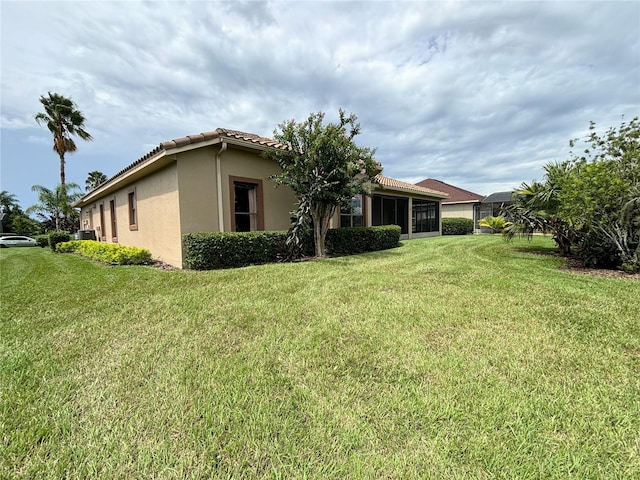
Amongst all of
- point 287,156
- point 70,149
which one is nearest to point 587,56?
point 287,156

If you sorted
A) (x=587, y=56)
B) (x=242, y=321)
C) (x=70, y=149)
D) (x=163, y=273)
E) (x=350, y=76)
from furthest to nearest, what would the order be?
(x=70, y=149) → (x=350, y=76) → (x=587, y=56) → (x=163, y=273) → (x=242, y=321)

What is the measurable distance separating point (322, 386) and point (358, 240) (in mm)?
8730

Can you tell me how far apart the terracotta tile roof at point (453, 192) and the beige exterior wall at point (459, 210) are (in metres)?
0.53

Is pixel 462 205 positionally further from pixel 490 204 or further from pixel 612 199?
pixel 612 199

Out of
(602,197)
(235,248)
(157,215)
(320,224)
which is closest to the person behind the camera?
(602,197)

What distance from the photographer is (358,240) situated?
35.8ft

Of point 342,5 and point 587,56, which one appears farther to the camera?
point 587,56

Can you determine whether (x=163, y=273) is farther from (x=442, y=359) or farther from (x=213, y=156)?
(x=442, y=359)

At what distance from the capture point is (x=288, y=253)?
864 cm

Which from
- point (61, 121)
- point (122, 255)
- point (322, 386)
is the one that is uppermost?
point (61, 121)

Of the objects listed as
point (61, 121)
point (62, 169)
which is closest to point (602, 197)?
point (61, 121)

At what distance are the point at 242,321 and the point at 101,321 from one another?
6.47 feet

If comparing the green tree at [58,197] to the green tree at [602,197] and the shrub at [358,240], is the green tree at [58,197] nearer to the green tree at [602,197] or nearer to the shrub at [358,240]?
the shrub at [358,240]

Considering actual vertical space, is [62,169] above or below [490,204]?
above
